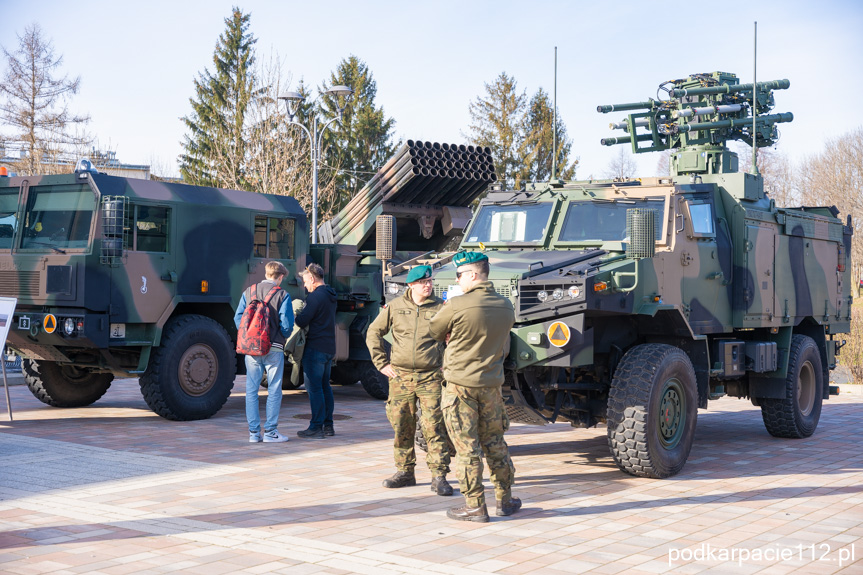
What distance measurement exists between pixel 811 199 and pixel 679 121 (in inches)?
1556

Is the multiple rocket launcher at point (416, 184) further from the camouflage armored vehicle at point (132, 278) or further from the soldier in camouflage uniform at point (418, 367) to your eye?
the soldier in camouflage uniform at point (418, 367)

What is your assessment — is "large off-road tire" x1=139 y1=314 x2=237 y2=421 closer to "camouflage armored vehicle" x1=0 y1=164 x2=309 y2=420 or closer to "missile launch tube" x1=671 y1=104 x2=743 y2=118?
"camouflage armored vehicle" x1=0 y1=164 x2=309 y2=420

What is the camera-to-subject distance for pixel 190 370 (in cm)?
1165

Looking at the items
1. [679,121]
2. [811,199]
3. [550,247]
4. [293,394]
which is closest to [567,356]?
[550,247]

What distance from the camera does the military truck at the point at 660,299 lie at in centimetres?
826

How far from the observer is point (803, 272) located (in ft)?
37.9

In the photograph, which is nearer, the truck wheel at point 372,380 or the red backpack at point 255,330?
the red backpack at point 255,330

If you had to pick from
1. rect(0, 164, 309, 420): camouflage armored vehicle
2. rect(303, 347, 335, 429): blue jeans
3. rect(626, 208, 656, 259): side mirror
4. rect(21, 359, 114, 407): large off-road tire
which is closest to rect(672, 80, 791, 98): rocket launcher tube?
rect(0, 164, 309, 420): camouflage armored vehicle

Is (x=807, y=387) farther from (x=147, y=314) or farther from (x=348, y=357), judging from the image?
(x=147, y=314)

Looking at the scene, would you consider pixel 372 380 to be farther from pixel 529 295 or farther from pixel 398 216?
pixel 529 295

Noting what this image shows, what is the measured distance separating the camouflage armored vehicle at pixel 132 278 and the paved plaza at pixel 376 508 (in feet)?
2.53

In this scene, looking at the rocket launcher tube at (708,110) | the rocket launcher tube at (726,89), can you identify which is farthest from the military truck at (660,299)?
the rocket launcher tube at (726,89)

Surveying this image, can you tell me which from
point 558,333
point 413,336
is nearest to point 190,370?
point 413,336

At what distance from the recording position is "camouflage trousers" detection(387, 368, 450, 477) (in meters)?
7.62
